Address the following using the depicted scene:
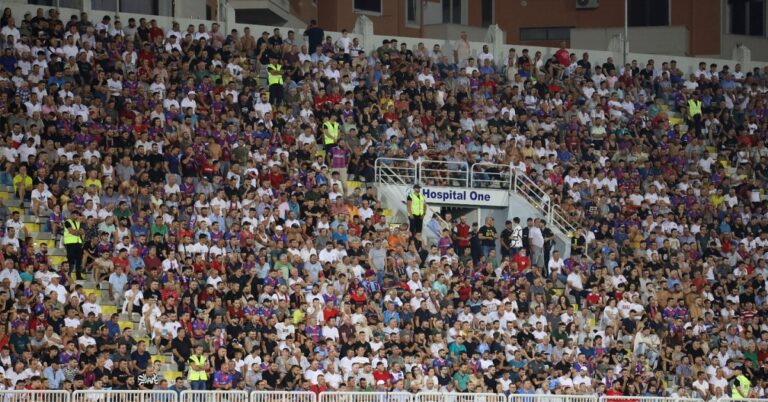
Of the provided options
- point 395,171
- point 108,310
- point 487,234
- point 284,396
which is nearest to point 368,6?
point 395,171

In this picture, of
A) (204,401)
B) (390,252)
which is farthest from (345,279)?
(204,401)

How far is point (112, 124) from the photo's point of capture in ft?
115

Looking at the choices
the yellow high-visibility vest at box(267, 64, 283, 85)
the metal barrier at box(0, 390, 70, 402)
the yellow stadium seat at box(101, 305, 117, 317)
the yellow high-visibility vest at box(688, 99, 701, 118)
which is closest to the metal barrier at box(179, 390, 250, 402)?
the metal barrier at box(0, 390, 70, 402)

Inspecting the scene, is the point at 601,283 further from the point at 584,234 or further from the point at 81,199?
the point at 81,199

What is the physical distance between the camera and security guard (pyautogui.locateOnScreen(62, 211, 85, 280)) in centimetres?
3172

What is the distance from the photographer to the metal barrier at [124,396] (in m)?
26.5

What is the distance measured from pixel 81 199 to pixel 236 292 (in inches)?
139

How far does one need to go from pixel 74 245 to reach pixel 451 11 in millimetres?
28204

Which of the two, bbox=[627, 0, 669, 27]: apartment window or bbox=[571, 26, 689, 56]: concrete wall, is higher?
bbox=[627, 0, 669, 27]: apartment window

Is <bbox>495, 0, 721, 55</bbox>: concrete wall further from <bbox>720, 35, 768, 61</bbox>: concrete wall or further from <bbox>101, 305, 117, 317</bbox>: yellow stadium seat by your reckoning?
<bbox>101, 305, 117, 317</bbox>: yellow stadium seat

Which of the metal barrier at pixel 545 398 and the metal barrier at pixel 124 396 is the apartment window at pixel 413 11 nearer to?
the metal barrier at pixel 545 398

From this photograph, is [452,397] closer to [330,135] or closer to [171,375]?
[171,375]

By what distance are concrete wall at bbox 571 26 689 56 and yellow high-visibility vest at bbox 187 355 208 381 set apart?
2825 centimetres

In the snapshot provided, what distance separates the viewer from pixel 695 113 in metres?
43.7
